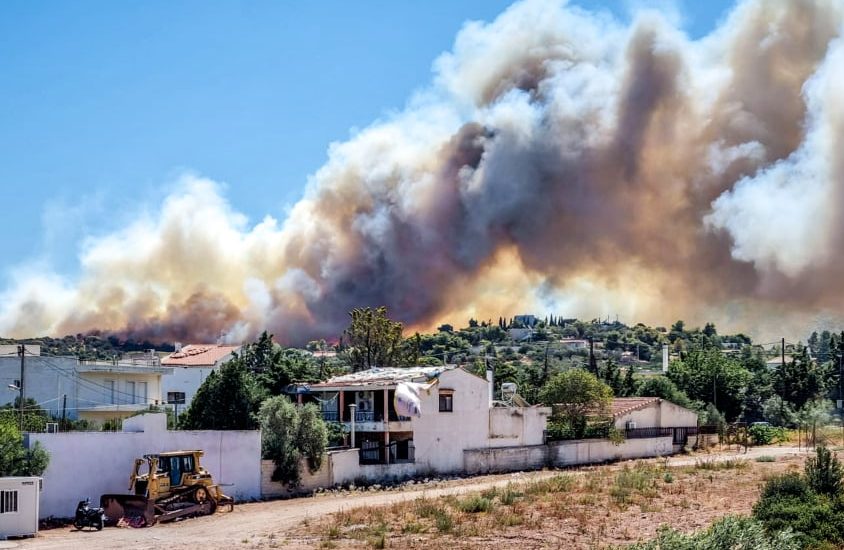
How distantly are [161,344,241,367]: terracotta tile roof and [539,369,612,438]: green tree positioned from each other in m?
28.7

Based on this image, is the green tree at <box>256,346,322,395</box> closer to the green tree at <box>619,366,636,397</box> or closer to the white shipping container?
the white shipping container

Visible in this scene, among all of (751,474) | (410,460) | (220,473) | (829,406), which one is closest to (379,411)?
(410,460)

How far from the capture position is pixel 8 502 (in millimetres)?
32875

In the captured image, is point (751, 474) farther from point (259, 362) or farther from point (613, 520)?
point (259, 362)

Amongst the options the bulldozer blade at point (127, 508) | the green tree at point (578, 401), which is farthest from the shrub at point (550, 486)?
the bulldozer blade at point (127, 508)

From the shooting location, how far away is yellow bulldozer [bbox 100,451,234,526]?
3638 centimetres

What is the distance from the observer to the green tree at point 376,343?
250 feet

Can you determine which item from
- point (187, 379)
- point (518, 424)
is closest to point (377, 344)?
point (187, 379)

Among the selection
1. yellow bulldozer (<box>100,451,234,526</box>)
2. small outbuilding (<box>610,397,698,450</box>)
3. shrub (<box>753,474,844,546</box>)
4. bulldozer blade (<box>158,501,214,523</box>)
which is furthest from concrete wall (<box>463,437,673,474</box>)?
shrub (<box>753,474,844,546</box>)

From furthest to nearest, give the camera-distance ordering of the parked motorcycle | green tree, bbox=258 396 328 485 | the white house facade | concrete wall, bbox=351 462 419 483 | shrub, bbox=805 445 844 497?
the white house facade < concrete wall, bbox=351 462 419 483 < green tree, bbox=258 396 328 485 < shrub, bbox=805 445 844 497 < the parked motorcycle

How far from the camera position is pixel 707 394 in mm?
86562

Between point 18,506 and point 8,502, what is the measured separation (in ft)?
1.08

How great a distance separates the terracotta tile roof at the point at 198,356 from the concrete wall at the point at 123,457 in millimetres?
36740

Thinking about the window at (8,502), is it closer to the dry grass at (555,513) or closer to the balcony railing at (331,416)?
the dry grass at (555,513)
